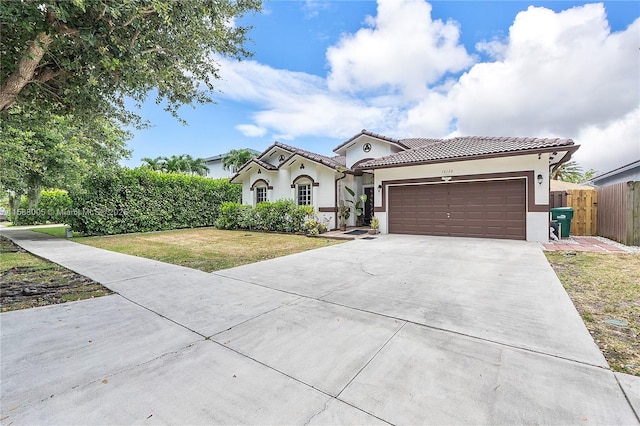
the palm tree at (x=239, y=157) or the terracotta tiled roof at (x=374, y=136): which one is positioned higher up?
the palm tree at (x=239, y=157)

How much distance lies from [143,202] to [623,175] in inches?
1119

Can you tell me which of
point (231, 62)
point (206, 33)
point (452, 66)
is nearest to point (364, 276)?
point (206, 33)

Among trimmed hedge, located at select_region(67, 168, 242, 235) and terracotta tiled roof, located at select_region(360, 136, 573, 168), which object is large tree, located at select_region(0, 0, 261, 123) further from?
trimmed hedge, located at select_region(67, 168, 242, 235)

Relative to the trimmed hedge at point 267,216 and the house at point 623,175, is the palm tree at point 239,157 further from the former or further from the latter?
the house at point 623,175

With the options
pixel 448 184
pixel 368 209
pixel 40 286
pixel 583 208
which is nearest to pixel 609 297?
pixel 448 184

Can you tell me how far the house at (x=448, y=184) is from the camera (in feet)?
33.6

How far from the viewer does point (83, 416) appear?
6.53 ft

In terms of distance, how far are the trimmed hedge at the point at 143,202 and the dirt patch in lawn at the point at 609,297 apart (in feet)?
58.9

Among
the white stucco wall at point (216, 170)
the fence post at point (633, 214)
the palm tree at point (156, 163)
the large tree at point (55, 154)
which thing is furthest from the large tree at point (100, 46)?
the white stucco wall at point (216, 170)

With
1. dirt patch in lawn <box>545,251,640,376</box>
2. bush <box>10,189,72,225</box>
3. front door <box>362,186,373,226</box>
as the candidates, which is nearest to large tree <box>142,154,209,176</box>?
bush <box>10,189,72,225</box>

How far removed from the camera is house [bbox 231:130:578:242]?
10.2 m

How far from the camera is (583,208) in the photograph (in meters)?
12.4

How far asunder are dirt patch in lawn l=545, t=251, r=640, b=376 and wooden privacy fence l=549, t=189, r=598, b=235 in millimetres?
5743

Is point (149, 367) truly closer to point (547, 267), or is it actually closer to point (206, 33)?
point (206, 33)
